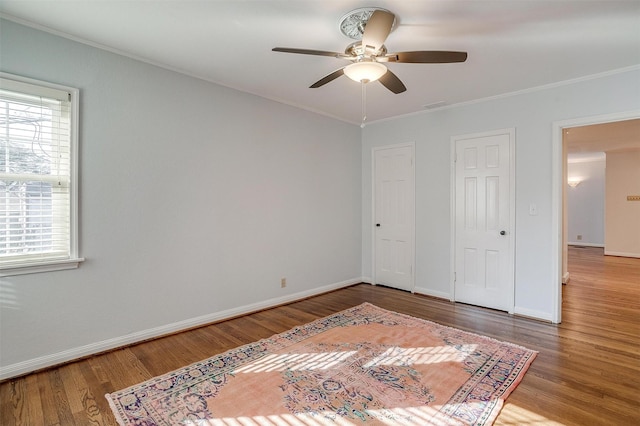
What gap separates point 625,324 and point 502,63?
3.14 metres

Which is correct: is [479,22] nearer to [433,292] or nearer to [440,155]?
[440,155]

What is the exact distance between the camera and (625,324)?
3.48 m

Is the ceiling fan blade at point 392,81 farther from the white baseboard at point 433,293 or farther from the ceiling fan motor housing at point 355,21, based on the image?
the white baseboard at point 433,293

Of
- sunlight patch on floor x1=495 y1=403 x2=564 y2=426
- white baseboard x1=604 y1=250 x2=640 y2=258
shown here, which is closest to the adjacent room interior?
sunlight patch on floor x1=495 y1=403 x2=564 y2=426

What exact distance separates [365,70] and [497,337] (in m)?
2.83

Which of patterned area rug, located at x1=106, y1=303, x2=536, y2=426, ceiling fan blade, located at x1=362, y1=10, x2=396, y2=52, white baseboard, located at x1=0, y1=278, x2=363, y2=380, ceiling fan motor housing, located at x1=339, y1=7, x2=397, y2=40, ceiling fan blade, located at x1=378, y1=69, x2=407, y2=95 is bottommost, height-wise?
patterned area rug, located at x1=106, y1=303, x2=536, y2=426

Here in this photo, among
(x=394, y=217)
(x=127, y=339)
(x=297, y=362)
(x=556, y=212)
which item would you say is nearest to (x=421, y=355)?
(x=297, y=362)

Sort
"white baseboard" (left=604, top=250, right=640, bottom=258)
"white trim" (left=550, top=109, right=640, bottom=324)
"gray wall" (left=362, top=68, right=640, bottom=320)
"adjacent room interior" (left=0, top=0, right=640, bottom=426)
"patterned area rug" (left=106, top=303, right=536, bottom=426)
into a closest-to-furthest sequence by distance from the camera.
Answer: "patterned area rug" (left=106, top=303, right=536, bottom=426) → "adjacent room interior" (left=0, top=0, right=640, bottom=426) → "gray wall" (left=362, top=68, right=640, bottom=320) → "white trim" (left=550, top=109, right=640, bottom=324) → "white baseboard" (left=604, top=250, right=640, bottom=258)

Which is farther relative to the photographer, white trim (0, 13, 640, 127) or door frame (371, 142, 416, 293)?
door frame (371, 142, 416, 293)

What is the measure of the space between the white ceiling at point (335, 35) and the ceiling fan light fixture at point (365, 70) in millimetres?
364

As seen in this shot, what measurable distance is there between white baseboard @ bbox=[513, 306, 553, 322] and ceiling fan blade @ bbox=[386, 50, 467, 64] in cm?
304

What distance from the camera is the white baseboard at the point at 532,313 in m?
3.57

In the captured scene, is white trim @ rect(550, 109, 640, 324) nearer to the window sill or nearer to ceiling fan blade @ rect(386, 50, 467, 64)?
ceiling fan blade @ rect(386, 50, 467, 64)

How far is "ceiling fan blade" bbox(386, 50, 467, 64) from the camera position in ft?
7.01
